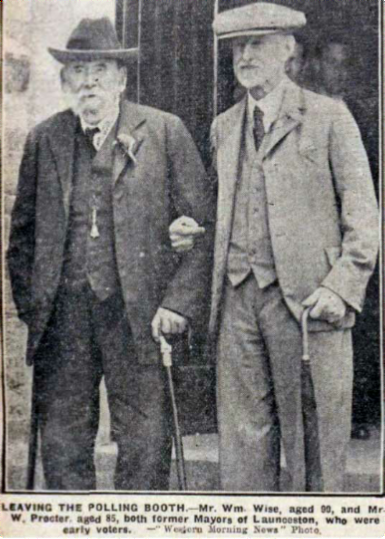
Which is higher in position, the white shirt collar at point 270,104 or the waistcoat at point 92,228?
the white shirt collar at point 270,104

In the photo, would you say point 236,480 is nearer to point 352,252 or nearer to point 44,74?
point 352,252

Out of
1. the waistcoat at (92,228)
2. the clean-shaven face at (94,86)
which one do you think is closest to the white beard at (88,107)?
the clean-shaven face at (94,86)

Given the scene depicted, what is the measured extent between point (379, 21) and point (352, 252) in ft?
2.83

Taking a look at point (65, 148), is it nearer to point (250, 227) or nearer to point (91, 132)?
point (91, 132)

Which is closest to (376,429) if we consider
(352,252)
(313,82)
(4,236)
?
(352,252)

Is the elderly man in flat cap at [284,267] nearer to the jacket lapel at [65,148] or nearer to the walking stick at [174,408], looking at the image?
the walking stick at [174,408]

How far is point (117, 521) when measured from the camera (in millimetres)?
4031

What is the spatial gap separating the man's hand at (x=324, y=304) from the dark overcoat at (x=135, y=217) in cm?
39

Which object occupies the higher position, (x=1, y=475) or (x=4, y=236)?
(x=4, y=236)

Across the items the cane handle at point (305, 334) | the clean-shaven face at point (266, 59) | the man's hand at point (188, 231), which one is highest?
the clean-shaven face at point (266, 59)

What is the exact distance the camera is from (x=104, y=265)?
4000mm

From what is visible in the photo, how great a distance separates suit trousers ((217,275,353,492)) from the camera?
12.8ft

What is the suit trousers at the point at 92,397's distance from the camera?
13.1 ft

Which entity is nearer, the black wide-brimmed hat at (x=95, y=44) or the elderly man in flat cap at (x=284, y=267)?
the elderly man in flat cap at (x=284, y=267)
